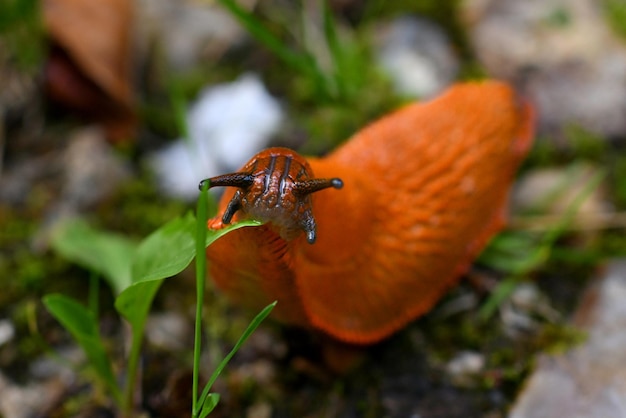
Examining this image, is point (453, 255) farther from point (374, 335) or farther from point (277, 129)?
point (277, 129)

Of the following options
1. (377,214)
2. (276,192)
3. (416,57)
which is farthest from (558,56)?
(276,192)

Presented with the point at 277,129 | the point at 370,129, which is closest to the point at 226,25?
the point at 277,129

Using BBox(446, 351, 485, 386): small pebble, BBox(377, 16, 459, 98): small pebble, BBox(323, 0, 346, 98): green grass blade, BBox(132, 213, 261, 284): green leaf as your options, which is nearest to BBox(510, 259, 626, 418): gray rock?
BBox(446, 351, 485, 386): small pebble

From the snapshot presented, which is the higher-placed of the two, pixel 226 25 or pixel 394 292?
pixel 226 25

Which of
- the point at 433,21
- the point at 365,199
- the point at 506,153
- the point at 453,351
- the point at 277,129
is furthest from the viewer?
the point at 433,21

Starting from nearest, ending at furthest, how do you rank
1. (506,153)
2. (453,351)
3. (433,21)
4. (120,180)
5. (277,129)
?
1. (453,351)
2. (506,153)
3. (120,180)
4. (277,129)
5. (433,21)

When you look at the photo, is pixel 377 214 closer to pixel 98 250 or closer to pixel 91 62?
pixel 98 250
